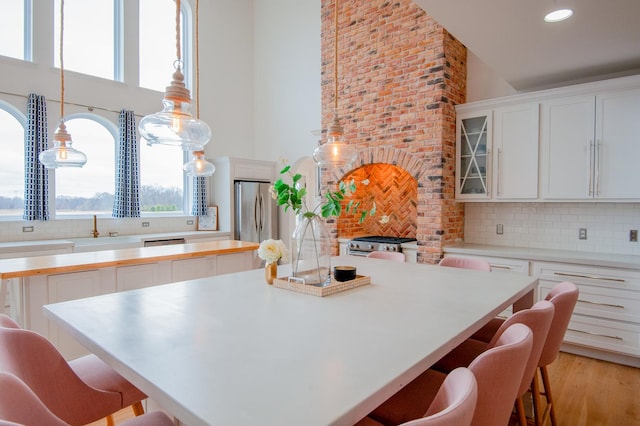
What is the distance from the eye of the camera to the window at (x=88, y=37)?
5227 mm

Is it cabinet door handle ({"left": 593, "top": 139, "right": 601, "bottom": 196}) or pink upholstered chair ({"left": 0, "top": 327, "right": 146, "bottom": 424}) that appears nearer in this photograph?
pink upholstered chair ({"left": 0, "top": 327, "right": 146, "bottom": 424})

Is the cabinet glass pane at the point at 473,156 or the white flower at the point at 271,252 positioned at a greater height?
the cabinet glass pane at the point at 473,156

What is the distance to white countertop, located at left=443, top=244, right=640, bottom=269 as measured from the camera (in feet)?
10.6

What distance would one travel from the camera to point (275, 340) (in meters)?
1.34

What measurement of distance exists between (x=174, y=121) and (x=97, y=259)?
6.37ft

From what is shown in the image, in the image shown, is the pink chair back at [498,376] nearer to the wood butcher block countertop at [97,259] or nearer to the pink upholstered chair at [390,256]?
the pink upholstered chair at [390,256]

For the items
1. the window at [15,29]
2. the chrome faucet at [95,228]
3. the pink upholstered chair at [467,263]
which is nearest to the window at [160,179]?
the chrome faucet at [95,228]

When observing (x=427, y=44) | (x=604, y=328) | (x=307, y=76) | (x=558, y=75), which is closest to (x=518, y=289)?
(x=604, y=328)

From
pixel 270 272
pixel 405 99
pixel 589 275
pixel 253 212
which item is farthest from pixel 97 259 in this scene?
pixel 589 275

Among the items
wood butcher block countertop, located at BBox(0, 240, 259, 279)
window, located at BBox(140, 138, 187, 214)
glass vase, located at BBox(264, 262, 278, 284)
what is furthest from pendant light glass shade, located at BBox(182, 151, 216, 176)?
window, located at BBox(140, 138, 187, 214)

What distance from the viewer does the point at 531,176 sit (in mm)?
3902

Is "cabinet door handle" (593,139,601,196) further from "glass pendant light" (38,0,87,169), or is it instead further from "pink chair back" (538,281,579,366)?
"glass pendant light" (38,0,87,169)

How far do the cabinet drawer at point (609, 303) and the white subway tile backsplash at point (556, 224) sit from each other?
69 cm

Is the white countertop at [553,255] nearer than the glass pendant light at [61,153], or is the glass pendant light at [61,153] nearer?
the glass pendant light at [61,153]
